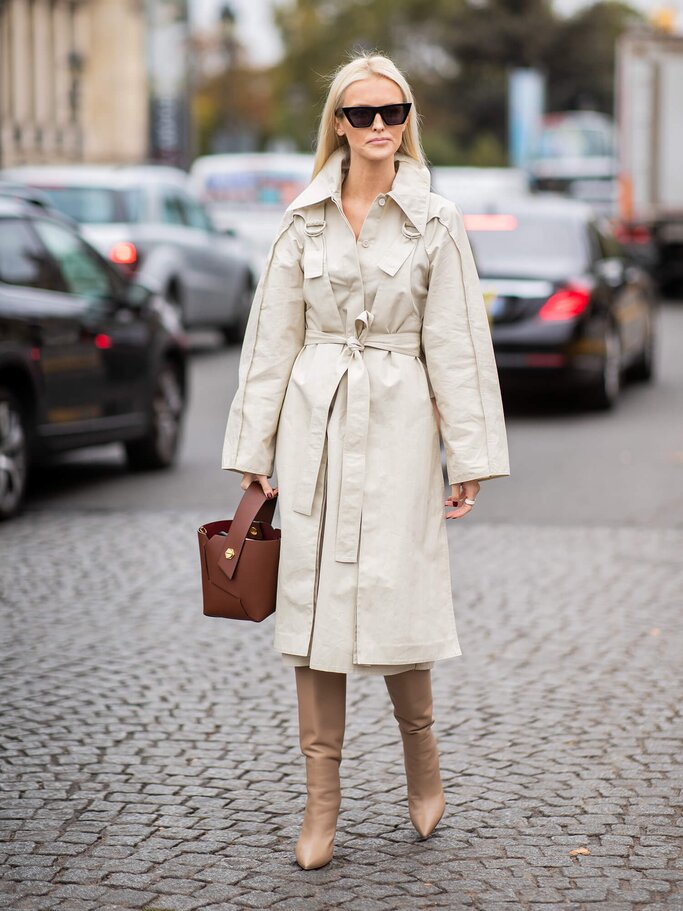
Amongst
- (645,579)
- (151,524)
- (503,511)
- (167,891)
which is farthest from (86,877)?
(503,511)

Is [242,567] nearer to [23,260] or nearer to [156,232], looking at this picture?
[23,260]

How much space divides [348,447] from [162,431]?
7.09m

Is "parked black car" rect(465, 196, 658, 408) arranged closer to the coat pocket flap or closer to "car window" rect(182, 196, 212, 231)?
"car window" rect(182, 196, 212, 231)

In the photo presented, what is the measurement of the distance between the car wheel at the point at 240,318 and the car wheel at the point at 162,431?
25.7 feet

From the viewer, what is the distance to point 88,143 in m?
45.8

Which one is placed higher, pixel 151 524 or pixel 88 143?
pixel 88 143

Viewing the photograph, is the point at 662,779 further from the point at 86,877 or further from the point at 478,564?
the point at 478,564

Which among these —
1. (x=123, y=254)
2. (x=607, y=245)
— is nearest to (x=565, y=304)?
(x=607, y=245)

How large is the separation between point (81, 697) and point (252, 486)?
182cm

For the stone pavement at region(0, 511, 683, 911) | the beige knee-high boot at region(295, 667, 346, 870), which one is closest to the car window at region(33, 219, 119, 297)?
the stone pavement at region(0, 511, 683, 911)

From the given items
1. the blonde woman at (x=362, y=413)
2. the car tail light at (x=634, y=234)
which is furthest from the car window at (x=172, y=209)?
the blonde woman at (x=362, y=413)

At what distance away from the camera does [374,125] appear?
13.5 feet

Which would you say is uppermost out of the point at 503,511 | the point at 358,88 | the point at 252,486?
the point at 358,88

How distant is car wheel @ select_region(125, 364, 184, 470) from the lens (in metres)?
10.9
